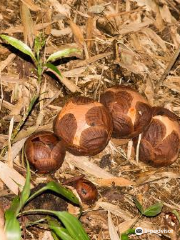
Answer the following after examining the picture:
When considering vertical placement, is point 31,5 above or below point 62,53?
above

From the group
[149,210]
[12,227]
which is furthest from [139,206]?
[12,227]

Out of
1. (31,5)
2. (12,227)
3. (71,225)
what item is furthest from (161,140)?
(31,5)

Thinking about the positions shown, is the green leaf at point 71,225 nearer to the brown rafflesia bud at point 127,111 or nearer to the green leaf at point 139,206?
the green leaf at point 139,206

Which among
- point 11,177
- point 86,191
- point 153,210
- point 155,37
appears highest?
point 155,37

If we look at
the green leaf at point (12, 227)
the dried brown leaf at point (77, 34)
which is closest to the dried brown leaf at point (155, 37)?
the dried brown leaf at point (77, 34)

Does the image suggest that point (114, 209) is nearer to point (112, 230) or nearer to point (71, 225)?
point (112, 230)

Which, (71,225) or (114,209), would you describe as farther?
(114,209)

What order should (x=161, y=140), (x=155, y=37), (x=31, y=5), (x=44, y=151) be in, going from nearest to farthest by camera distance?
(x=44, y=151)
(x=161, y=140)
(x=31, y=5)
(x=155, y=37)

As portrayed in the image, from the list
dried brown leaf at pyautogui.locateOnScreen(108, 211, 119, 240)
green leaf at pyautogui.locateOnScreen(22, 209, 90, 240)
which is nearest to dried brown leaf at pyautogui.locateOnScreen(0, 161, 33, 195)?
green leaf at pyautogui.locateOnScreen(22, 209, 90, 240)

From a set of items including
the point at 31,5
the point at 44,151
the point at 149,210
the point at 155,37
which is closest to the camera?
the point at 44,151
